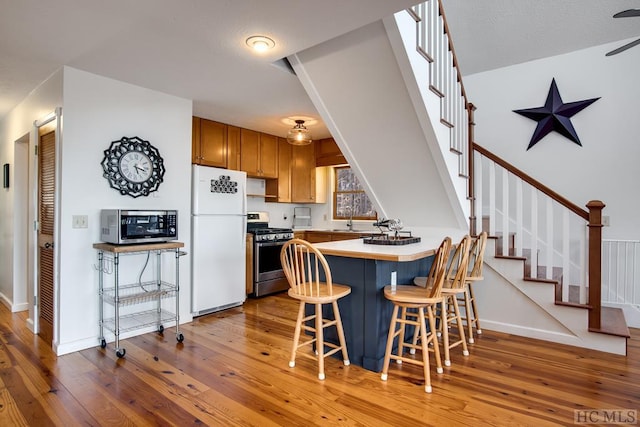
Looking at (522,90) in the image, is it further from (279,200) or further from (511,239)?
(279,200)

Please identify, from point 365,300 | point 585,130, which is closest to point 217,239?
point 365,300

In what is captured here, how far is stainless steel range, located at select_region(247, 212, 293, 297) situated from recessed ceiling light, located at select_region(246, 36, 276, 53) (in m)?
2.57

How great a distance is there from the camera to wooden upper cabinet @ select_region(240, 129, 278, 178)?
4.86 m

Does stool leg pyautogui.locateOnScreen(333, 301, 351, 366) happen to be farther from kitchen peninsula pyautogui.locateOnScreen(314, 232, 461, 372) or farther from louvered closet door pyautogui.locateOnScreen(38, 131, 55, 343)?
louvered closet door pyautogui.locateOnScreen(38, 131, 55, 343)

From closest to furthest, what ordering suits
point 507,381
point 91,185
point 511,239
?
1. point 507,381
2. point 91,185
3. point 511,239

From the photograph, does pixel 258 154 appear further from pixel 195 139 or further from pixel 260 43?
pixel 260 43

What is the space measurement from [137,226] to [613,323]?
415 centimetres

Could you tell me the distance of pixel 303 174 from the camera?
18.5 ft

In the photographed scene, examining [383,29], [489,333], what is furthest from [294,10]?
[489,333]

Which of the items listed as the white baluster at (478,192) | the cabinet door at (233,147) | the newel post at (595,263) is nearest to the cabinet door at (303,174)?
the cabinet door at (233,147)

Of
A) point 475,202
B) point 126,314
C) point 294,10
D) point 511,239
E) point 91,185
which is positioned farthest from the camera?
point 511,239

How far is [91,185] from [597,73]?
5089mm

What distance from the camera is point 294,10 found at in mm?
1993

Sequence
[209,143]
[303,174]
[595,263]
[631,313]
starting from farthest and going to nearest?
[303,174]
[209,143]
[631,313]
[595,263]
